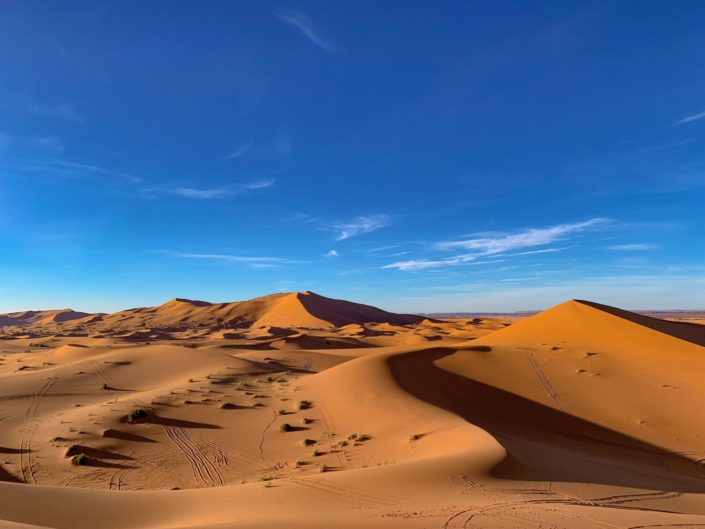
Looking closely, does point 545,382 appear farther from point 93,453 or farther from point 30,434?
point 30,434

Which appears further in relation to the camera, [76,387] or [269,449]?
[76,387]

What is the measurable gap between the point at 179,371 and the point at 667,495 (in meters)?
28.4

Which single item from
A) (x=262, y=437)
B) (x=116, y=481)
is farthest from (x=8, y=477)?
(x=262, y=437)

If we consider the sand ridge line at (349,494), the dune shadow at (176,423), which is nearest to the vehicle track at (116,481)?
the dune shadow at (176,423)

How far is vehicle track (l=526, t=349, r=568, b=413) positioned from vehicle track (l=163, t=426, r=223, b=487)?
14334 mm

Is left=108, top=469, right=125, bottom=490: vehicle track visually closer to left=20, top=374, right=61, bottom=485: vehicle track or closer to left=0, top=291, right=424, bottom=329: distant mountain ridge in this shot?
left=20, top=374, right=61, bottom=485: vehicle track

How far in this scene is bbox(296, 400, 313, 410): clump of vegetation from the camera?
18.9 metres

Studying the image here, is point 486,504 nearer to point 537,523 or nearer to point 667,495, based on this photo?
point 537,523

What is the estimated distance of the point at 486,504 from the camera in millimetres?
7008

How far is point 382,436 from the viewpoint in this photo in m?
14.7

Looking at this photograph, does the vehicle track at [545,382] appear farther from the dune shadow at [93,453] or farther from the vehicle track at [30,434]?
the vehicle track at [30,434]

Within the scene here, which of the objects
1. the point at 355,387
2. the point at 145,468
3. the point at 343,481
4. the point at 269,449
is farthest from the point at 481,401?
the point at 145,468

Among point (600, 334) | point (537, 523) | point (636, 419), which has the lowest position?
point (636, 419)

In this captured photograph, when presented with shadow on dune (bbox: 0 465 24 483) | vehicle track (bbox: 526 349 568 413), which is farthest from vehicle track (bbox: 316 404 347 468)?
vehicle track (bbox: 526 349 568 413)
